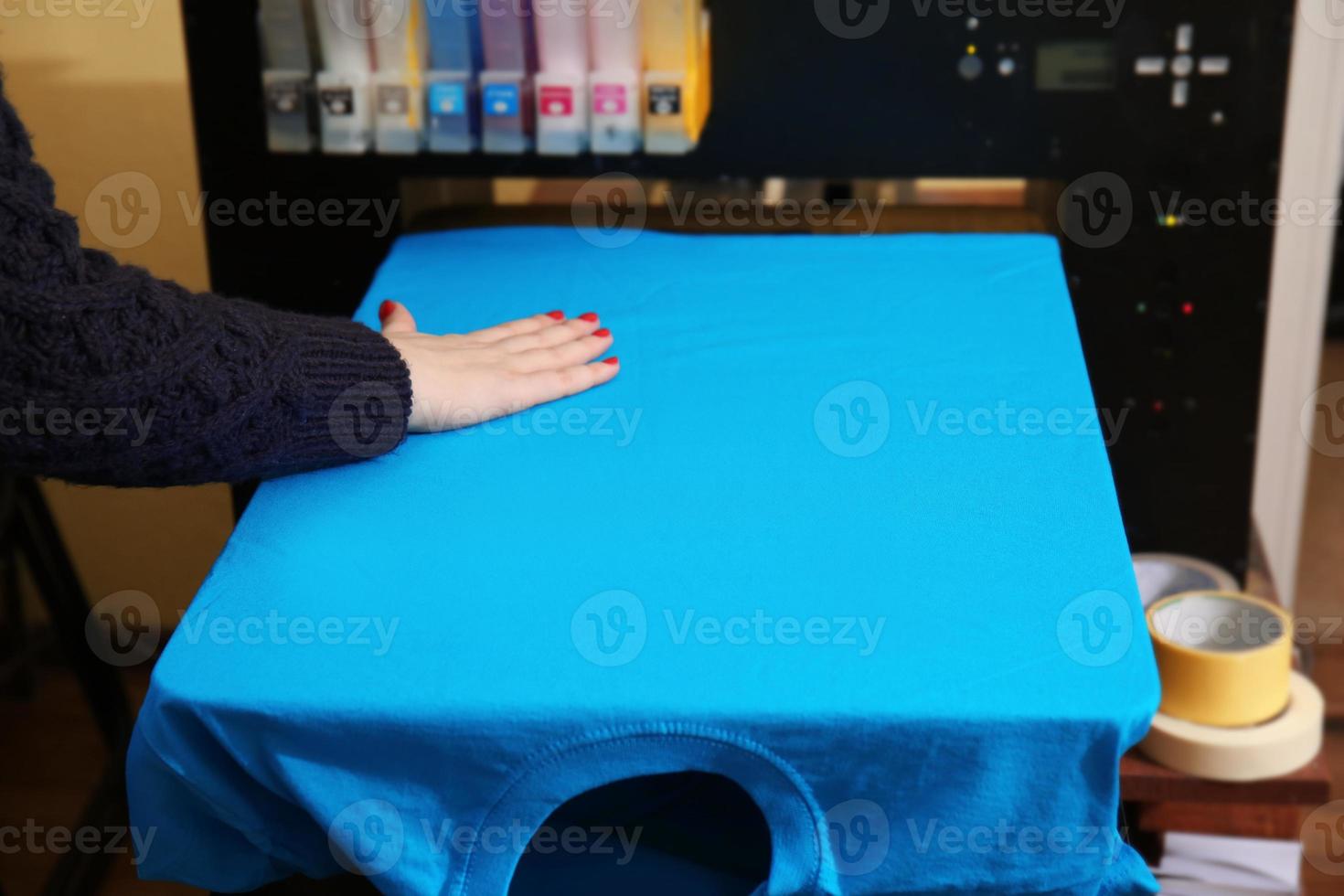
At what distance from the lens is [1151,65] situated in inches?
45.0

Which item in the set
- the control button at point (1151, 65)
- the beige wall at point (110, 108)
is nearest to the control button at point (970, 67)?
the control button at point (1151, 65)

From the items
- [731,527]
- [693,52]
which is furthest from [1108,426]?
[731,527]

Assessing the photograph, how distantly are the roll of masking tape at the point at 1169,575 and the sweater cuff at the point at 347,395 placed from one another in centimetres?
72

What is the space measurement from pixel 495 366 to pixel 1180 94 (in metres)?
0.61

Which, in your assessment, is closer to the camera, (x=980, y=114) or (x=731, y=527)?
(x=731, y=527)

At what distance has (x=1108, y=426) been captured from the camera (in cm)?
126

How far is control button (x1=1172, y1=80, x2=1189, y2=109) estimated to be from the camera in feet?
3.76

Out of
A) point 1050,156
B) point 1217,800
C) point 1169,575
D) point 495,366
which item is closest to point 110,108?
point 495,366

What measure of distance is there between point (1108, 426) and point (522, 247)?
53 centimetres

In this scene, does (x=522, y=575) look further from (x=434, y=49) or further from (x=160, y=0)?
(x=160, y=0)

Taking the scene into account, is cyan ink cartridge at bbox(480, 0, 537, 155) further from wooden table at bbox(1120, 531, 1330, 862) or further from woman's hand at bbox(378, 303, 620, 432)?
wooden table at bbox(1120, 531, 1330, 862)

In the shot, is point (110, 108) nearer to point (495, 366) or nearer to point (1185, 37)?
point (495, 366)

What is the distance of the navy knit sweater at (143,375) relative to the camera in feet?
2.46

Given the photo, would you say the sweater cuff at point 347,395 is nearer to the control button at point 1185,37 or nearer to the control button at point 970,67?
the control button at point 970,67
